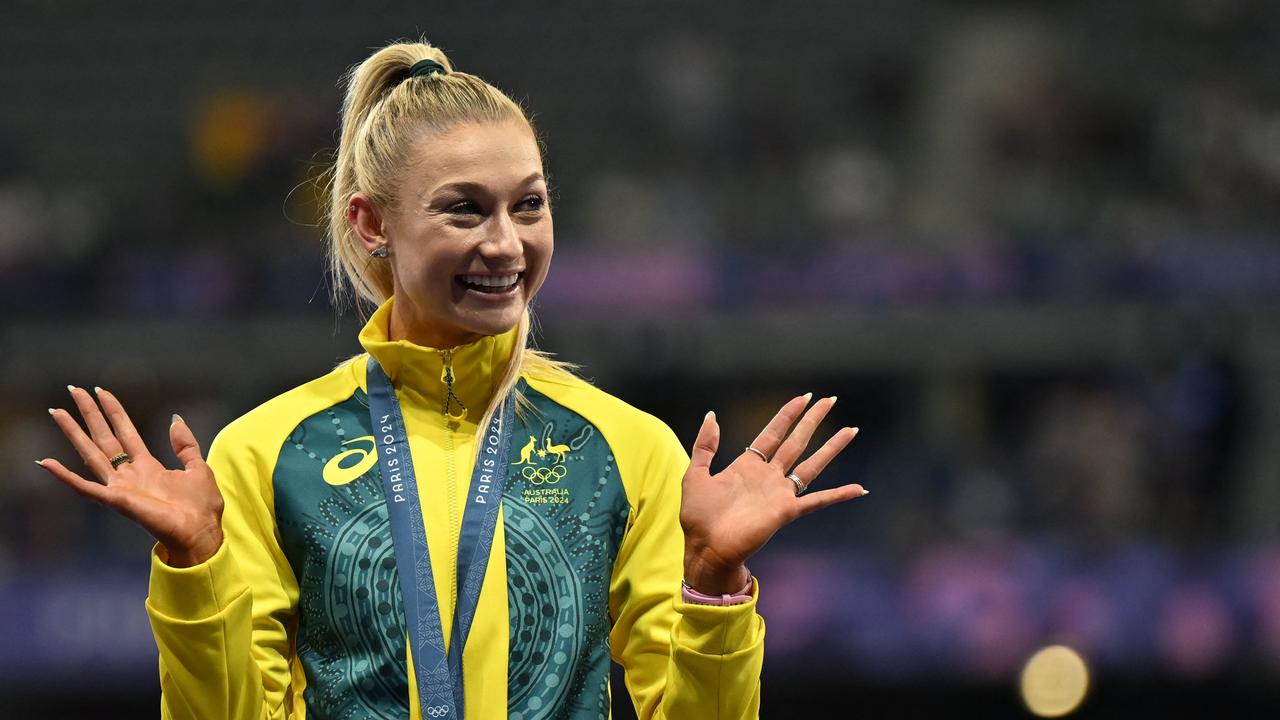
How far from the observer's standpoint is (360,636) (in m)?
2.36

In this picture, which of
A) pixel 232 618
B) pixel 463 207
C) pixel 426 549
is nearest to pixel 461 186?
pixel 463 207

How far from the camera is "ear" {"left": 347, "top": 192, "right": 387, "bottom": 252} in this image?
100 inches

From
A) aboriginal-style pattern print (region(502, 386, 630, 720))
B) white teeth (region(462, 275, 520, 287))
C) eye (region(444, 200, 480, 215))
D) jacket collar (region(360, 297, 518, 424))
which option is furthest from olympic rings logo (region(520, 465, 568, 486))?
eye (region(444, 200, 480, 215))

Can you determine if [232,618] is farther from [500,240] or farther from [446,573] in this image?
[500,240]

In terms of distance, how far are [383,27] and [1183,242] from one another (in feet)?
20.5

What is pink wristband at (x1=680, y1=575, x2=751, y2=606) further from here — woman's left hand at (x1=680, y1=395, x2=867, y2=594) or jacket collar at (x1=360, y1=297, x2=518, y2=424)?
jacket collar at (x1=360, y1=297, x2=518, y2=424)

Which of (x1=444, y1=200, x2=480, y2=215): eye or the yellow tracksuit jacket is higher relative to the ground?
(x1=444, y1=200, x2=480, y2=215): eye

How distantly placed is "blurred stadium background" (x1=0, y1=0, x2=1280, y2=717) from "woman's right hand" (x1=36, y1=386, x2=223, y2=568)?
6.10 meters

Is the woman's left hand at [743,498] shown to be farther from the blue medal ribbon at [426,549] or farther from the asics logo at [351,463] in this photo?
the asics logo at [351,463]

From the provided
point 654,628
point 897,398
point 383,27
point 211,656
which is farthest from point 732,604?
point 383,27

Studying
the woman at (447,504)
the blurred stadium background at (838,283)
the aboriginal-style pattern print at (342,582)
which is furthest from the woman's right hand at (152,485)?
the blurred stadium background at (838,283)

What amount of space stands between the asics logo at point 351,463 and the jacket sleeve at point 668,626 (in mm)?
355

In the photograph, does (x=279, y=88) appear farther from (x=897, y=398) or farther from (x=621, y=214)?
(x=897, y=398)

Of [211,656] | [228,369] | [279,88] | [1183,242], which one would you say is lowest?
[211,656]
